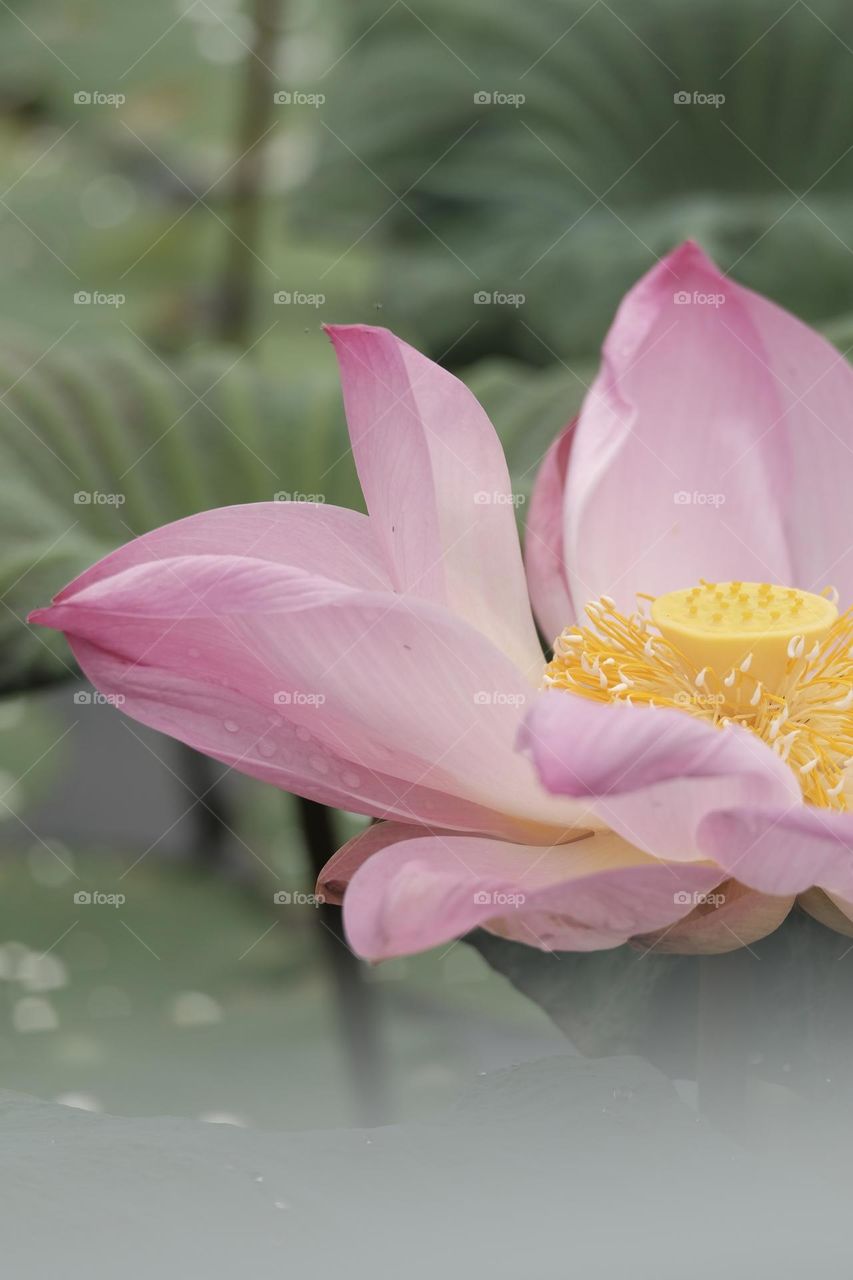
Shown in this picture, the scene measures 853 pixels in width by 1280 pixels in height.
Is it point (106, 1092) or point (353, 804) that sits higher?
point (353, 804)

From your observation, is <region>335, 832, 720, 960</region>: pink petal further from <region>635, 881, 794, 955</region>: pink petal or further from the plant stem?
the plant stem

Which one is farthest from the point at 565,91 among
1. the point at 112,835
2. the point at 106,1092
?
the point at 106,1092

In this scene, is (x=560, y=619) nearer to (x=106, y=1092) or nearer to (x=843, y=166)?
(x=106, y=1092)

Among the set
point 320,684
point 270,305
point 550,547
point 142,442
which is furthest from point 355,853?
point 270,305

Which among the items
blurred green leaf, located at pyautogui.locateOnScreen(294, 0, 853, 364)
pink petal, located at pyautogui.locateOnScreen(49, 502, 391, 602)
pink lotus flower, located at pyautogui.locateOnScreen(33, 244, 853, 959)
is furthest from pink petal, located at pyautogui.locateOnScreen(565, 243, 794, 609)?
blurred green leaf, located at pyautogui.locateOnScreen(294, 0, 853, 364)

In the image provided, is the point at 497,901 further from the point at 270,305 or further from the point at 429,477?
the point at 270,305

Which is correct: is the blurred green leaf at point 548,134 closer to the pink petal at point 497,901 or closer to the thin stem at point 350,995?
the thin stem at point 350,995
